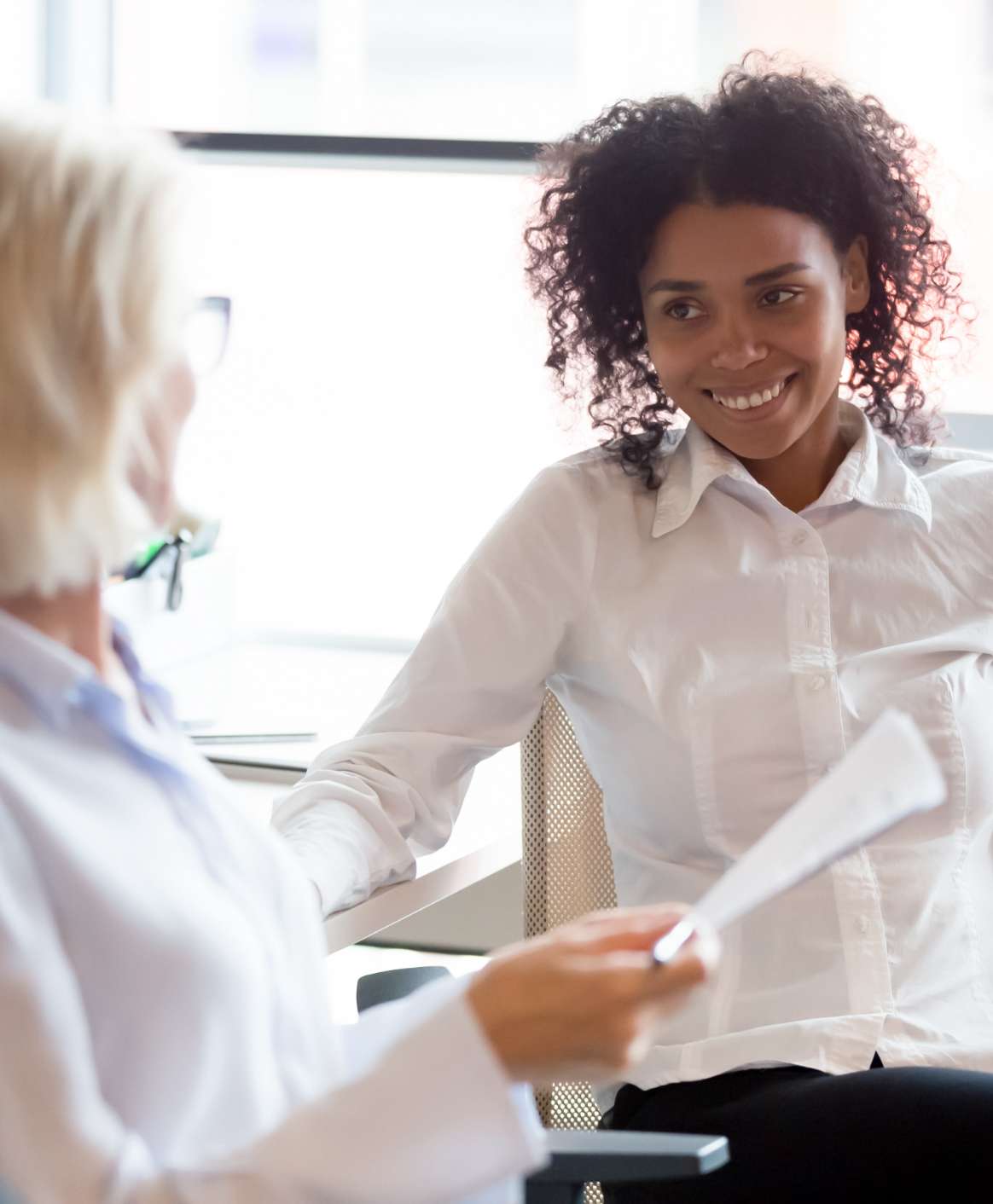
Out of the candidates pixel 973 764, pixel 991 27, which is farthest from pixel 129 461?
pixel 991 27

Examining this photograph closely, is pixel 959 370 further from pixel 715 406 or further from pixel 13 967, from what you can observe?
pixel 13 967

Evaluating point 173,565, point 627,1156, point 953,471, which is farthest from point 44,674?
point 173,565

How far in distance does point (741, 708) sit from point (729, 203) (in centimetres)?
49

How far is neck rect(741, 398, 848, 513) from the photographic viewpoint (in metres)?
1.59

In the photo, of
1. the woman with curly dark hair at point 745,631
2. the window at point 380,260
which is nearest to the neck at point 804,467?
the woman with curly dark hair at point 745,631

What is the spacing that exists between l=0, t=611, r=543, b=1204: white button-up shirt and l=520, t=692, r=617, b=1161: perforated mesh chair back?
2.46ft

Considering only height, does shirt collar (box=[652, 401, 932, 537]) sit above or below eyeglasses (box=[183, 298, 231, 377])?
below

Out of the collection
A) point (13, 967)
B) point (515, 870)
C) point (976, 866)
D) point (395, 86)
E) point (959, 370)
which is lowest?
point (515, 870)

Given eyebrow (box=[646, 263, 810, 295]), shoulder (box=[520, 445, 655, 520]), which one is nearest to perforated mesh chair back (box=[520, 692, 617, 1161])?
shoulder (box=[520, 445, 655, 520])

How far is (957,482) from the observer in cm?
161

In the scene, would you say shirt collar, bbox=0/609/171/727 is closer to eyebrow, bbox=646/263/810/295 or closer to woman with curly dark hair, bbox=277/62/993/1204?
woman with curly dark hair, bbox=277/62/993/1204

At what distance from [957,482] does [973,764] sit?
1.02 feet

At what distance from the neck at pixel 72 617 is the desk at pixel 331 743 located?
0.13 meters

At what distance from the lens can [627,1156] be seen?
0.94m
